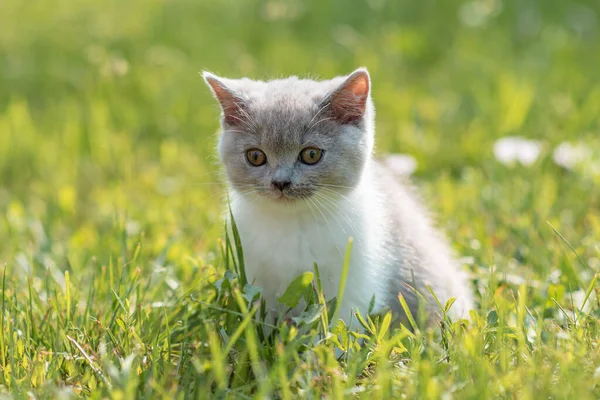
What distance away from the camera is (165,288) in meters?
3.06

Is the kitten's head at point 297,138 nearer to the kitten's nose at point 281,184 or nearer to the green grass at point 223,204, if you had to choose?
the kitten's nose at point 281,184

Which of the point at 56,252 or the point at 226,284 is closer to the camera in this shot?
the point at 226,284

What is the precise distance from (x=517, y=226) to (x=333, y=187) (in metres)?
1.21

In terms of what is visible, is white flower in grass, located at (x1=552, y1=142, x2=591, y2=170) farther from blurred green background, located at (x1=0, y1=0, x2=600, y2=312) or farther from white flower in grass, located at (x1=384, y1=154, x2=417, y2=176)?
white flower in grass, located at (x1=384, y1=154, x2=417, y2=176)

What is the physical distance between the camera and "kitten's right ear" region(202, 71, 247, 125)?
2898mm

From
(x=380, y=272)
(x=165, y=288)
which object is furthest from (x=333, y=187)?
(x=165, y=288)

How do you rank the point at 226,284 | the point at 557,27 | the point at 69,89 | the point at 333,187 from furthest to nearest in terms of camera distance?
1. the point at 557,27
2. the point at 69,89
3. the point at 333,187
4. the point at 226,284

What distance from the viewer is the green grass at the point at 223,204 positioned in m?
2.30

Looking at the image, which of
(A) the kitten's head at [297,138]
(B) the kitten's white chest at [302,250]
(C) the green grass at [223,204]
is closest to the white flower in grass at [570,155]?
(C) the green grass at [223,204]

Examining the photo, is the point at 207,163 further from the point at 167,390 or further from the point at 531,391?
the point at 531,391

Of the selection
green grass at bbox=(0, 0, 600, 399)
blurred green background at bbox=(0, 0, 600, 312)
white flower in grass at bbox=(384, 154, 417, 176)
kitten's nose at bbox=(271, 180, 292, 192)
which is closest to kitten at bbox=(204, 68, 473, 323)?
kitten's nose at bbox=(271, 180, 292, 192)

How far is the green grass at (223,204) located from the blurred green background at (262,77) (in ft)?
0.06

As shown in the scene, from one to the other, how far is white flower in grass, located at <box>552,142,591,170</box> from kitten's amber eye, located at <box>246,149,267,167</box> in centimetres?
210

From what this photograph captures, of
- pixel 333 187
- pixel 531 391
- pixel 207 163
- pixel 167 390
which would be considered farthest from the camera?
pixel 207 163
